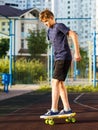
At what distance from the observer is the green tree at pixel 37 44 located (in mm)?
55188

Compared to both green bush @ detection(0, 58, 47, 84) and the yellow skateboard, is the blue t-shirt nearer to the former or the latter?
the yellow skateboard

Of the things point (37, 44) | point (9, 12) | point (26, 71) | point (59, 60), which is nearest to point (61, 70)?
point (59, 60)

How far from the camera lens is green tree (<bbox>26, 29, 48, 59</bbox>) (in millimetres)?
55188

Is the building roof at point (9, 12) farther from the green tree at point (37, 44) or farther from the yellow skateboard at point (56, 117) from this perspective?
the yellow skateboard at point (56, 117)

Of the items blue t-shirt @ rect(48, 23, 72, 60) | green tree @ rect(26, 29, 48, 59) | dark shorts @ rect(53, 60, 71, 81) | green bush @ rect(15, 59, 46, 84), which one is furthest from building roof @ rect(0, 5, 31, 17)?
dark shorts @ rect(53, 60, 71, 81)

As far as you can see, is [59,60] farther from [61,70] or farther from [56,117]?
[56,117]

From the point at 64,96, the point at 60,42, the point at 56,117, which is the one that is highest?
the point at 60,42

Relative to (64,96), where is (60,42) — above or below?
above

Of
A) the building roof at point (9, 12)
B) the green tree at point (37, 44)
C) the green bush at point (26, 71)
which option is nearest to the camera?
the green bush at point (26, 71)

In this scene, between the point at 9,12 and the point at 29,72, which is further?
the point at 9,12

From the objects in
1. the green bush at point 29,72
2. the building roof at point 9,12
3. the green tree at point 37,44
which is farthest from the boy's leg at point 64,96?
the building roof at point 9,12

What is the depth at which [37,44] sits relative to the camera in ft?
184

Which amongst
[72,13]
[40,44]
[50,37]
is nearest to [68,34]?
[50,37]

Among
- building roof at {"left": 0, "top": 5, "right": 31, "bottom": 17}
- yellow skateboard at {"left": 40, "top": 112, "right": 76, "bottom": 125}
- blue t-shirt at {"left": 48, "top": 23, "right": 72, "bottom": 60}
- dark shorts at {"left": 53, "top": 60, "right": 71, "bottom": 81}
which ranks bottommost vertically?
yellow skateboard at {"left": 40, "top": 112, "right": 76, "bottom": 125}
